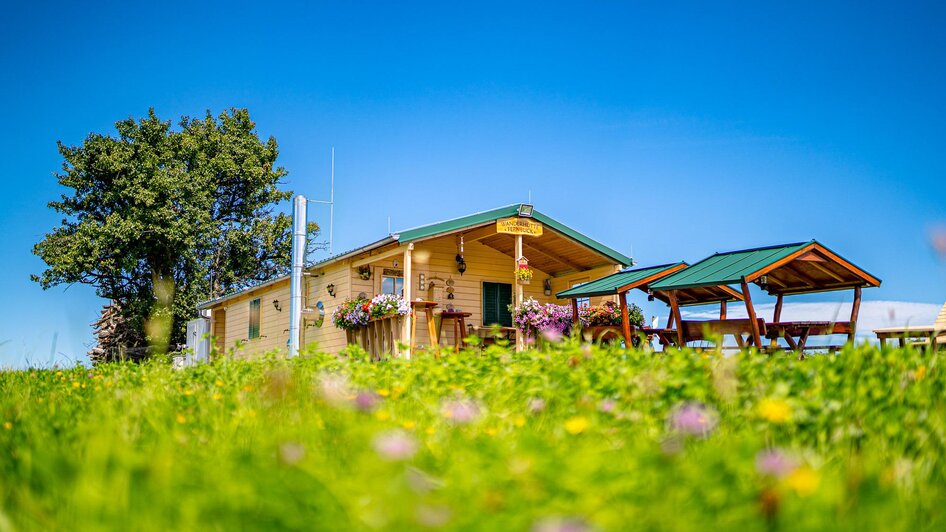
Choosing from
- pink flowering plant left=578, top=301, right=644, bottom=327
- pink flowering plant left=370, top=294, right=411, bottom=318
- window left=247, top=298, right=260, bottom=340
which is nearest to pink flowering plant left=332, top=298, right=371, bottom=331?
pink flowering plant left=370, top=294, right=411, bottom=318

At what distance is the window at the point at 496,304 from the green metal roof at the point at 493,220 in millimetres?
2857

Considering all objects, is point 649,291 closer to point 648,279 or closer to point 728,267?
point 648,279

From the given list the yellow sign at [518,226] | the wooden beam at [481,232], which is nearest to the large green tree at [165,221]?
the wooden beam at [481,232]

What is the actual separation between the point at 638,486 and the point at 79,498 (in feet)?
5.36

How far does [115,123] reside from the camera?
91.9 feet

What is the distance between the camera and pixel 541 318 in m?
14.9

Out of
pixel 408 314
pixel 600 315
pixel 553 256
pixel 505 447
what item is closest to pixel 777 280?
pixel 600 315

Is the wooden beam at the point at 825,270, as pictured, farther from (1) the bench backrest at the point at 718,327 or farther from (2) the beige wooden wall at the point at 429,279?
(2) the beige wooden wall at the point at 429,279

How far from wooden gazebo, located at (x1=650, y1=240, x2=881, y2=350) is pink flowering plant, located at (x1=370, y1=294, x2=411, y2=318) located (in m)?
4.82

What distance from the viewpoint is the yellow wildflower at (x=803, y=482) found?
182cm

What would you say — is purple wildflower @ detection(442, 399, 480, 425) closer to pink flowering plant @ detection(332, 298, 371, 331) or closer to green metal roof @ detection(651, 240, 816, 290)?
green metal roof @ detection(651, 240, 816, 290)

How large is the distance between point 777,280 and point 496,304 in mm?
7697

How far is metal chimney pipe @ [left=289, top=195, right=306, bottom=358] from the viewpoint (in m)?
16.6

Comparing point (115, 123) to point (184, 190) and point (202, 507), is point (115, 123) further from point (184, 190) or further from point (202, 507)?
point (202, 507)
